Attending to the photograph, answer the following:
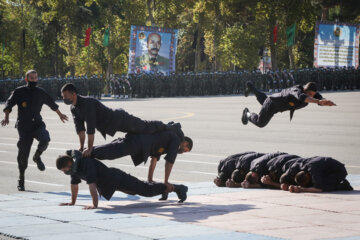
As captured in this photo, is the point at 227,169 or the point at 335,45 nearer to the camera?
the point at 227,169

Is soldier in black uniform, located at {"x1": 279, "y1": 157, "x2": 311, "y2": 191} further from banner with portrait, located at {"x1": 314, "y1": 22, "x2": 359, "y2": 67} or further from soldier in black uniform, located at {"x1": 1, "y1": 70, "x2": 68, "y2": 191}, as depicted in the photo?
banner with portrait, located at {"x1": 314, "y1": 22, "x2": 359, "y2": 67}

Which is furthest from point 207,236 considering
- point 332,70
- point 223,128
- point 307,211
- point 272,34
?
point 272,34

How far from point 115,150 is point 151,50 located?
4115 centimetres

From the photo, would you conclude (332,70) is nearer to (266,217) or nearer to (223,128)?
(223,128)

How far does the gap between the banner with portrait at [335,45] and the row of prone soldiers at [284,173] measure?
39.2m

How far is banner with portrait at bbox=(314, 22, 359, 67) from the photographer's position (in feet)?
167

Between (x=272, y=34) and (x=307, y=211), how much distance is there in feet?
188

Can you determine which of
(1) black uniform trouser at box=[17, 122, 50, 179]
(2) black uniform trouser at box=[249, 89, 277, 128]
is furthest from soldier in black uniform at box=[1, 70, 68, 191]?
(2) black uniform trouser at box=[249, 89, 277, 128]

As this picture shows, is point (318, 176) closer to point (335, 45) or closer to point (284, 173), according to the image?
point (284, 173)

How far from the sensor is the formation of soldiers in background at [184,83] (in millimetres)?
50906

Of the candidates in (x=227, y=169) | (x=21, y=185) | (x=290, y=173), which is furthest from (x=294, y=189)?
(x=21, y=185)

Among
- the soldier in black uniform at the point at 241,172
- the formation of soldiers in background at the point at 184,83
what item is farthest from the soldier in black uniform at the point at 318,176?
the formation of soldiers in background at the point at 184,83

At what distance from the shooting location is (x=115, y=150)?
1035 cm

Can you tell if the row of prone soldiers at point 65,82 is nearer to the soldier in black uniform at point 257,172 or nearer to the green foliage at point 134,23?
the green foliage at point 134,23
